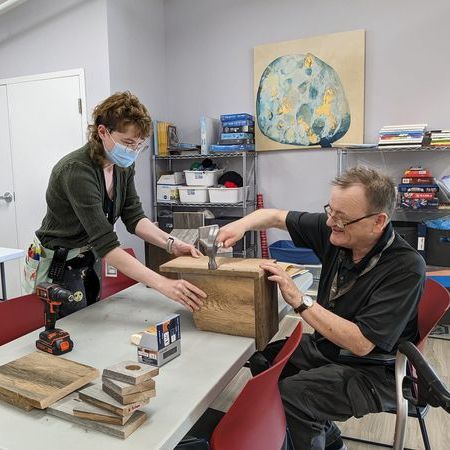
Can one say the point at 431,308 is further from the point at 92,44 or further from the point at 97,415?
the point at 92,44

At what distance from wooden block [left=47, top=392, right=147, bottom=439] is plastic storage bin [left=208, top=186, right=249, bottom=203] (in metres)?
2.86

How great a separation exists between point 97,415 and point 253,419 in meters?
0.40

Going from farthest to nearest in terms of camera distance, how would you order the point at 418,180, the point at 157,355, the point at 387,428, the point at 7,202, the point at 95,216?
1. the point at 7,202
2. the point at 418,180
3. the point at 387,428
4. the point at 95,216
5. the point at 157,355

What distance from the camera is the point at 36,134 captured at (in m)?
3.87

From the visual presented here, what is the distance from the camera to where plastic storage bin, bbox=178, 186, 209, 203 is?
3.88 m

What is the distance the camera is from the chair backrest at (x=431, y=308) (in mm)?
1533

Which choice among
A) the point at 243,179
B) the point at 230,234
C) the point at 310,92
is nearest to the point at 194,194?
the point at 243,179

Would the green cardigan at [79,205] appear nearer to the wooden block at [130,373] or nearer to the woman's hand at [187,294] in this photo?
the woman's hand at [187,294]

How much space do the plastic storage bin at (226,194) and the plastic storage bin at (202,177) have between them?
92mm

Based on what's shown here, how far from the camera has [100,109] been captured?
1.70 metres

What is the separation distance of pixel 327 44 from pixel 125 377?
3.46 meters

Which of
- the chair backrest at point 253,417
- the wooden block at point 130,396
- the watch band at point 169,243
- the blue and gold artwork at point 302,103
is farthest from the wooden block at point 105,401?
the blue and gold artwork at point 302,103

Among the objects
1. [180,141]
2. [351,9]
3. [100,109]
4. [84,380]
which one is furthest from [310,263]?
[84,380]

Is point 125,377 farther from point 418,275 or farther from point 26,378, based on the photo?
point 418,275
